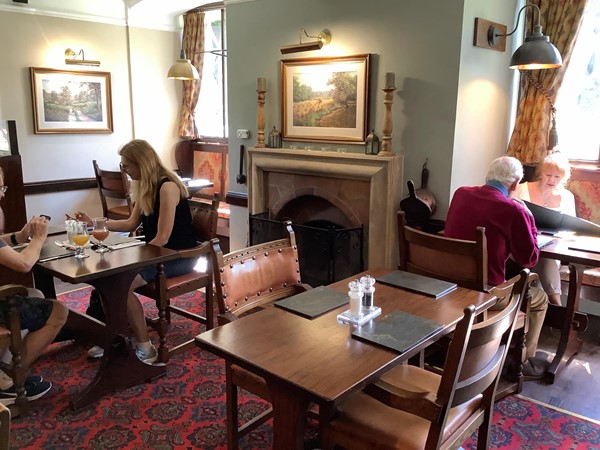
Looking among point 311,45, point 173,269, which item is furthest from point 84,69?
point 173,269

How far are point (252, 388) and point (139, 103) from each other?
4680 mm

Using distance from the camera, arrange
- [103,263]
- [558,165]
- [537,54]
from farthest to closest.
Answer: [558,165], [537,54], [103,263]

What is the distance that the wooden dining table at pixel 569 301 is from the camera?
8.71 feet

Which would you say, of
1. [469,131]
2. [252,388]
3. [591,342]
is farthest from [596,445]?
[469,131]

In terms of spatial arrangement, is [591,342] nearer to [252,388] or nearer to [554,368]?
[554,368]

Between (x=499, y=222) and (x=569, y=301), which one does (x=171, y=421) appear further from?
(x=569, y=301)

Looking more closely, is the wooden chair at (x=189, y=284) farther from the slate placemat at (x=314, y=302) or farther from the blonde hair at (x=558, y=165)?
the blonde hair at (x=558, y=165)

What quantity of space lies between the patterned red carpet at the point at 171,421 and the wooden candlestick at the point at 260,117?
1.91 metres

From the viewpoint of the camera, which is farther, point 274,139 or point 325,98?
point 274,139

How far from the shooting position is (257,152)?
→ 409 cm

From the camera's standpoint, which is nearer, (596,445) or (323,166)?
(596,445)

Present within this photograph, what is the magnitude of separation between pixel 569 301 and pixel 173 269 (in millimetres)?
2220

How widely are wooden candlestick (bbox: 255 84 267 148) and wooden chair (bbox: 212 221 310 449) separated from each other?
1.86 m

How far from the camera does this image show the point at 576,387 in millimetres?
2734
